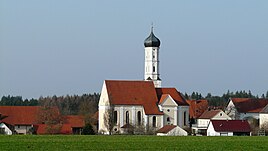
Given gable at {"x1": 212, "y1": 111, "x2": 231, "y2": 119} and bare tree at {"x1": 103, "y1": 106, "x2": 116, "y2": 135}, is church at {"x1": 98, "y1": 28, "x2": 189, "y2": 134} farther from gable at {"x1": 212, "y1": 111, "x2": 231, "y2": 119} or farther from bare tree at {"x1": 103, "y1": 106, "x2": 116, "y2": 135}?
gable at {"x1": 212, "y1": 111, "x2": 231, "y2": 119}

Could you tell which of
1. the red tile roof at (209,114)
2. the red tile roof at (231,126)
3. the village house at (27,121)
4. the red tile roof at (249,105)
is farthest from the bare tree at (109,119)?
the red tile roof at (249,105)

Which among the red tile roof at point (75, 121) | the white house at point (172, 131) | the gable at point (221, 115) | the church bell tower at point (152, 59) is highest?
the church bell tower at point (152, 59)

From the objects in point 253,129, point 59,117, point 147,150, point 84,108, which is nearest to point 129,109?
point 59,117

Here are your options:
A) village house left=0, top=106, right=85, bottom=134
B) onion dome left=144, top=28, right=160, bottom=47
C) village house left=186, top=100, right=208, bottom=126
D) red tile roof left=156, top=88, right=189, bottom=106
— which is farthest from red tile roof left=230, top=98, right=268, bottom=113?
village house left=0, top=106, right=85, bottom=134

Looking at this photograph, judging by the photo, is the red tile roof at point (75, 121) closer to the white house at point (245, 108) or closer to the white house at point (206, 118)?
the white house at point (206, 118)

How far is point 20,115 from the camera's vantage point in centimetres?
9369

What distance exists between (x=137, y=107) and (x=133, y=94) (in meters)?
1.87

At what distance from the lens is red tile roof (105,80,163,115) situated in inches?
3600

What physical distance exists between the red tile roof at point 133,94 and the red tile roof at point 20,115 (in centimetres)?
964

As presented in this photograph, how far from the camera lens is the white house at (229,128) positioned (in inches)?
3172

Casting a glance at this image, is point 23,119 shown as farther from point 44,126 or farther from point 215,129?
point 215,129

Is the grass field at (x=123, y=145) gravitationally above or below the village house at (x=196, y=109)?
below

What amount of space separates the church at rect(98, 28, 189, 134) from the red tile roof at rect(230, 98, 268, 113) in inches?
553

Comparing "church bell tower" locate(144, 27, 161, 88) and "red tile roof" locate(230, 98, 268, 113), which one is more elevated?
"church bell tower" locate(144, 27, 161, 88)
